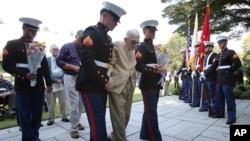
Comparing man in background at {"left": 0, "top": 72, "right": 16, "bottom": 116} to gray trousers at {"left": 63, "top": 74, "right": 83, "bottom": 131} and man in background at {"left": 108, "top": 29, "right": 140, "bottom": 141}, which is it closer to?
gray trousers at {"left": 63, "top": 74, "right": 83, "bottom": 131}

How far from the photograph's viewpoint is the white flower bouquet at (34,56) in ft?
10.7

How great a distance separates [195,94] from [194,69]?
1059mm

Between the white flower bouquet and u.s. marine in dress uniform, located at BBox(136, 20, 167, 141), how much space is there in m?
1.56

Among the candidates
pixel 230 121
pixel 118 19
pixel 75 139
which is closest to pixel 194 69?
pixel 230 121

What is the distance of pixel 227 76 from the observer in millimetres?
5301

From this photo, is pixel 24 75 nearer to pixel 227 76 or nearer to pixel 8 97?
pixel 8 97

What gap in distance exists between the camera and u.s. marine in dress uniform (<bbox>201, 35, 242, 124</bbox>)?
5.27 metres

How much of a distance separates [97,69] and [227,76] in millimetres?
4093

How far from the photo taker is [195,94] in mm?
8117

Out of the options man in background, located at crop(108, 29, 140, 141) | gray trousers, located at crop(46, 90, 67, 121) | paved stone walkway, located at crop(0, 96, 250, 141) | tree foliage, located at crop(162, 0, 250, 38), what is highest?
tree foliage, located at crop(162, 0, 250, 38)

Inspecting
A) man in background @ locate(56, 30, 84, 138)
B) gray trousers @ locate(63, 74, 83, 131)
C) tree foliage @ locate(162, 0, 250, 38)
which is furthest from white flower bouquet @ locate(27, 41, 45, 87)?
tree foliage @ locate(162, 0, 250, 38)

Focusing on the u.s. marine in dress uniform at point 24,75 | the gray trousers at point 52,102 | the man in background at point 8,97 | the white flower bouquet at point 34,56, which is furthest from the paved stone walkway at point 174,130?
the man in background at point 8,97

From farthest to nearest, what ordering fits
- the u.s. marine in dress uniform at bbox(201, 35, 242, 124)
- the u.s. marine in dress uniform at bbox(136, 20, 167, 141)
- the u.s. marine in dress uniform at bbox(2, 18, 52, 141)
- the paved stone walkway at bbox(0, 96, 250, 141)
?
the u.s. marine in dress uniform at bbox(201, 35, 242, 124), the paved stone walkway at bbox(0, 96, 250, 141), the u.s. marine in dress uniform at bbox(136, 20, 167, 141), the u.s. marine in dress uniform at bbox(2, 18, 52, 141)

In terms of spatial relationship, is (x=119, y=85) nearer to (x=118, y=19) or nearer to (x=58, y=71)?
(x=118, y=19)
